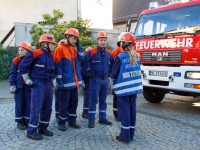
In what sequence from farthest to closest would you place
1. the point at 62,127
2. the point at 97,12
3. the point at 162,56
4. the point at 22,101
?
the point at 97,12 < the point at 162,56 < the point at 22,101 < the point at 62,127

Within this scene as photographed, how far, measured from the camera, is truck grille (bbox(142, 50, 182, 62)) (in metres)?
5.96

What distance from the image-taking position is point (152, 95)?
7.58 m

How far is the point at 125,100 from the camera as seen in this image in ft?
13.8

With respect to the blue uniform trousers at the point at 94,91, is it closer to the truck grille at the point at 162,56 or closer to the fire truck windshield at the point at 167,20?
the truck grille at the point at 162,56

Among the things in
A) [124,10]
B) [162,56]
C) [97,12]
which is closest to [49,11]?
[97,12]

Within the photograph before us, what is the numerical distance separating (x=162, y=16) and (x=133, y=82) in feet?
10.7

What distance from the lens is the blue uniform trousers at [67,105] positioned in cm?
459

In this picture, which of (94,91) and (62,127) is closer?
(62,127)

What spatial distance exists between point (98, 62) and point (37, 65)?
4.22ft

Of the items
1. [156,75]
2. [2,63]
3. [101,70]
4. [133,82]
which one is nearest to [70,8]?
[2,63]

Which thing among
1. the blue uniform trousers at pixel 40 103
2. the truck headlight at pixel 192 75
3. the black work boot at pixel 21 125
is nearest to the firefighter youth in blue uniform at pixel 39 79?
the blue uniform trousers at pixel 40 103

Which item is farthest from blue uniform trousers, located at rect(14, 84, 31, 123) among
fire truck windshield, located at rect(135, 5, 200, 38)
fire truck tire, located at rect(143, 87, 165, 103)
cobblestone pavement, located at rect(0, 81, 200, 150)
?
fire truck tire, located at rect(143, 87, 165, 103)

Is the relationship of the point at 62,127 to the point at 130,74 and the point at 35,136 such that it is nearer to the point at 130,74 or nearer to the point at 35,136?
the point at 35,136

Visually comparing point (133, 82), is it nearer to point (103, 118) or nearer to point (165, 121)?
point (103, 118)
